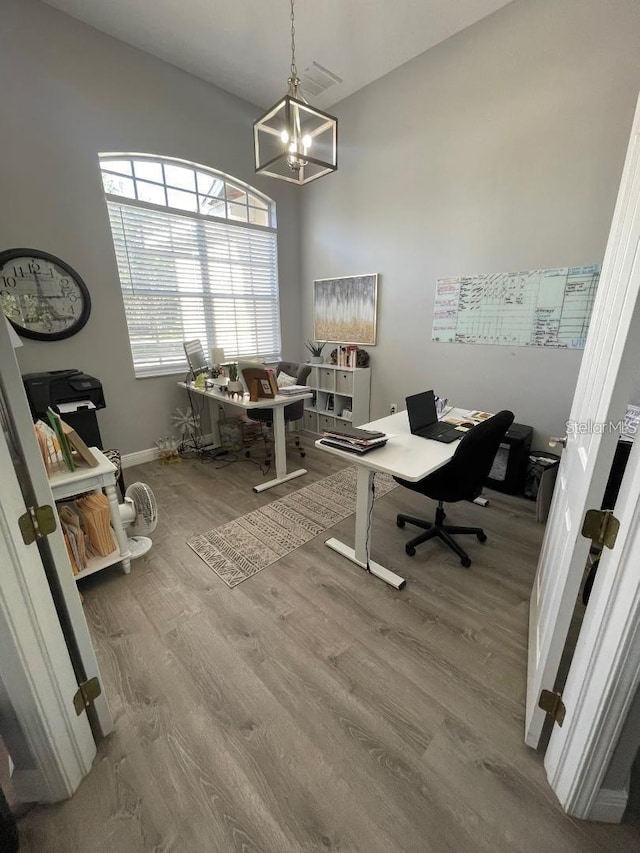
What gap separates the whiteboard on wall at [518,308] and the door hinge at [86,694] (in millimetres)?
3433

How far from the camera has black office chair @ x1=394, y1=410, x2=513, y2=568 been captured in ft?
5.90

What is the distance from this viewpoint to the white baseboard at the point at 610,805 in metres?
1.03

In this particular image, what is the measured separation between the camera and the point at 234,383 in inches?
127

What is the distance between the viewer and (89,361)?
324 cm

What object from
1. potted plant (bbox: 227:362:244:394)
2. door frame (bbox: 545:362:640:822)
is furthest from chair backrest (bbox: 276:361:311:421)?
door frame (bbox: 545:362:640:822)

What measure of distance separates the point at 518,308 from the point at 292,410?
2.24m

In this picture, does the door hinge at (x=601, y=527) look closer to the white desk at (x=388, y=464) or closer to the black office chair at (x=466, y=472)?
the white desk at (x=388, y=464)

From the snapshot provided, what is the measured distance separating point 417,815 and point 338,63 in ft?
16.7

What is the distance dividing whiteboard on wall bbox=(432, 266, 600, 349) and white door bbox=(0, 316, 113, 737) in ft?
10.7

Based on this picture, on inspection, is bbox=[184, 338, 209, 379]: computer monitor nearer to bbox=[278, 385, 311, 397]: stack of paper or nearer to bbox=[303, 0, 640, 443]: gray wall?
bbox=[278, 385, 311, 397]: stack of paper

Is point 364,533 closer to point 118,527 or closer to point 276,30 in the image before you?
point 118,527

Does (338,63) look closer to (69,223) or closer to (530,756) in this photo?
(69,223)

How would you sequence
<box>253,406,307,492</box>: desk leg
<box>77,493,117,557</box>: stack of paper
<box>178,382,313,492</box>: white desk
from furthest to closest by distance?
<box>253,406,307,492</box>: desk leg → <box>178,382,313,492</box>: white desk → <box>77,493,117,557</box>: stack of paper

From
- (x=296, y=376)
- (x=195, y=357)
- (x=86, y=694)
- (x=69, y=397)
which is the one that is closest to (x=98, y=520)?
(x=86, y=694)
